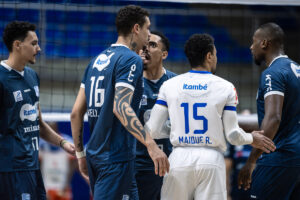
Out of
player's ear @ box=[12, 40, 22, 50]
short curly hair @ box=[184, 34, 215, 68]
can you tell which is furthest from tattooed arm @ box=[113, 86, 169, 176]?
player's ear @ box=[12, 40, 22, 50]

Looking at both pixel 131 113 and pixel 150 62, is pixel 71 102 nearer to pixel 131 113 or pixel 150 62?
pixel 150 62

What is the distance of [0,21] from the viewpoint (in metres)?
11.8

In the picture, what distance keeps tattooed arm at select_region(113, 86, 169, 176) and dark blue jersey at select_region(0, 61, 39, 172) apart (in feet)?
3.81

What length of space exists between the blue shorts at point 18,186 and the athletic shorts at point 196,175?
1380 mm

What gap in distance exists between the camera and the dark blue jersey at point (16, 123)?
419 centimetres

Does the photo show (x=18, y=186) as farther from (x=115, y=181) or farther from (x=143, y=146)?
(x=143, y=146)

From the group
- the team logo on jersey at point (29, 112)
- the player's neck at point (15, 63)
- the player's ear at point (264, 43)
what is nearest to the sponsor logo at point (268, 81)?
the player's ear at point (264, 43)

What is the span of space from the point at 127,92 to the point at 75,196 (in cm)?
→ 364

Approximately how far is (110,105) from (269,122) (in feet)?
4.99

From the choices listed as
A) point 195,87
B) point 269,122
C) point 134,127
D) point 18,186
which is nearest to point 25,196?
point 18,186

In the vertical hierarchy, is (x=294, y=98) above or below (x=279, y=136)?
above

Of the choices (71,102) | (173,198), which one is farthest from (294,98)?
(71,102)

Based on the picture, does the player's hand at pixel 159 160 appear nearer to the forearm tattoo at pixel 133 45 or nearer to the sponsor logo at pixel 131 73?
the sponsor logo at pixel 131 73

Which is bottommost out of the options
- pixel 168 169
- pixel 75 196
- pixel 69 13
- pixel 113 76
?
pixel 75 196
